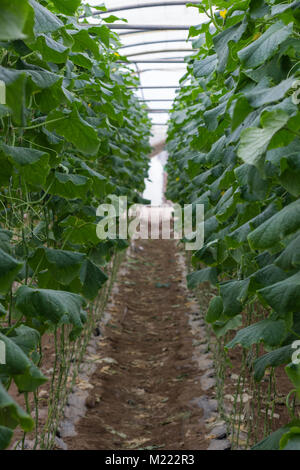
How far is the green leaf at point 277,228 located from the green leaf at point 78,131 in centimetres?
68

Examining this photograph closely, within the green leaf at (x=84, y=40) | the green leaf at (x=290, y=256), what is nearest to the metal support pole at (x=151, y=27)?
the green leaf at (x=84, y=40)

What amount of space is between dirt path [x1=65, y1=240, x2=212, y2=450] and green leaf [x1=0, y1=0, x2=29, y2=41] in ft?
8.92

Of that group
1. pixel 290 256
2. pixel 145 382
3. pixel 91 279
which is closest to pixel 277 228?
pixel 290 256

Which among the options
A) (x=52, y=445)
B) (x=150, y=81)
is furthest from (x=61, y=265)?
(x=150, y=81)

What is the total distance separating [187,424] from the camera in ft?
11.5

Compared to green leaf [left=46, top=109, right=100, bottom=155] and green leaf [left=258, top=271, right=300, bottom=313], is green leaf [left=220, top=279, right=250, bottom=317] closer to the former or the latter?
green leaf [left=258, top=271, right=300, bottom=313]

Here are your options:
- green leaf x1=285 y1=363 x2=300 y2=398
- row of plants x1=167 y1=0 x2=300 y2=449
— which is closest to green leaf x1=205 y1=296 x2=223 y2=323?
row of plants x1=167 y1=0 x2=300 y2=449

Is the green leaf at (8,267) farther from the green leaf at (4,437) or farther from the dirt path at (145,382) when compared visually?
the dirt path at (145,382)

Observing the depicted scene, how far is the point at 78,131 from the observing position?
6.10 feet

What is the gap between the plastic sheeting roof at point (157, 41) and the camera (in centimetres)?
1072

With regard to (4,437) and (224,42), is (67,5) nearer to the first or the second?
(224,42)

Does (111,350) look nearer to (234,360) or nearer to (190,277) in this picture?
(234,360)

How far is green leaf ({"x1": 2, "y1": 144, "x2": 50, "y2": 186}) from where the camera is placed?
1.62 metres

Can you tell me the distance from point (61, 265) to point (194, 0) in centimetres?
978
